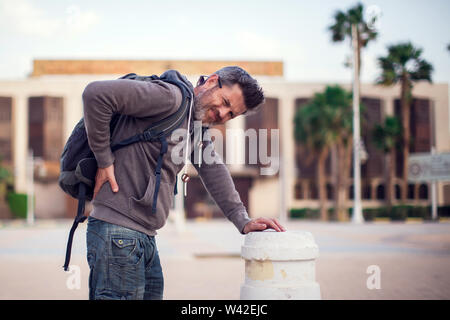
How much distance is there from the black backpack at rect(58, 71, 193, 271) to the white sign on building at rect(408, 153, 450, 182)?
35722 mm

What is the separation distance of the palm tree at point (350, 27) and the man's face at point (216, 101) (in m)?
36.5

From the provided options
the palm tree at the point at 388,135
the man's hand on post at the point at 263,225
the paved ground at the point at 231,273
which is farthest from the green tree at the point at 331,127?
the man's hand on post at the point at 263,225

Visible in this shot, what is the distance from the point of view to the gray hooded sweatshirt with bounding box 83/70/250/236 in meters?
2.37

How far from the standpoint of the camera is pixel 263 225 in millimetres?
2797

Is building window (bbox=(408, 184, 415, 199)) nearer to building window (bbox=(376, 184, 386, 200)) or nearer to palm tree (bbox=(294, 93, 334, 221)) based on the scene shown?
building window (bbox=(376, 184, 386, 200))

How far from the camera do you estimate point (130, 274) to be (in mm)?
2479

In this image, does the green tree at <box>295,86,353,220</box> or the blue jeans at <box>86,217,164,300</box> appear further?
the green tree at <box>295,86,353,220</box>

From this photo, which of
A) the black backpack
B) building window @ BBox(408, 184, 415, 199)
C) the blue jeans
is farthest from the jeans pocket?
building window @ BBox(408, 184, 415, 199)

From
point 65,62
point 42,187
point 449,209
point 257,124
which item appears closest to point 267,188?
point 257,124

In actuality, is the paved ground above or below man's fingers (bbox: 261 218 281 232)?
below

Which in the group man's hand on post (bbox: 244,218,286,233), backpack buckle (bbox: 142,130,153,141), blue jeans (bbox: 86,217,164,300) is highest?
backpack buckle (bbox: 142,130,153,141)

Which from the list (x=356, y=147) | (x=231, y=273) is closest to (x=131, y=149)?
(x=231, y=273)

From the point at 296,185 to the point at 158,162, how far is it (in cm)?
4679
